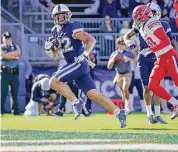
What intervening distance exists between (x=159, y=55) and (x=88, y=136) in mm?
2355

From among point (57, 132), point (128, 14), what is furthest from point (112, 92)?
point (57, 132)

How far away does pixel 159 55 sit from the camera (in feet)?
36.1

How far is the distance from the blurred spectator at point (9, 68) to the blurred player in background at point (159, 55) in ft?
15.3

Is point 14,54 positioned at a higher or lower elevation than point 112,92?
higher

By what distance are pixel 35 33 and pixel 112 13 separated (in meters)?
1.98

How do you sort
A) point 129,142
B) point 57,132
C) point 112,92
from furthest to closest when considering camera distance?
point 112,92, point 57,132, point 129,142

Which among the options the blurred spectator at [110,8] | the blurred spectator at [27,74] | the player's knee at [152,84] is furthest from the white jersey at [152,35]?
the blurred spectator at [110,8]

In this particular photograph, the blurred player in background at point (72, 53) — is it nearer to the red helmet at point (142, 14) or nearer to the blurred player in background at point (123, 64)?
the red helmet at point (142, 14)

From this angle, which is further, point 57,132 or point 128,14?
point 128,14

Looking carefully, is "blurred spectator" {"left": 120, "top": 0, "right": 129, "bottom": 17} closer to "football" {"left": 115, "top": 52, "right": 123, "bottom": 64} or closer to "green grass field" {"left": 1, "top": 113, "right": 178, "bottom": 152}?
"football" {"left": 115, "top": 52, "right": 123, "bottom": 64}

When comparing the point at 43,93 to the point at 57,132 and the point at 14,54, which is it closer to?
the point at 14,54

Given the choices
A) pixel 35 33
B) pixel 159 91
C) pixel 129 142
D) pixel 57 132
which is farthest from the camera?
pixel 35 33

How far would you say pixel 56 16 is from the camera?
429 inches

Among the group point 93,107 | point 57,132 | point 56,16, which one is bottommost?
point 93,107
